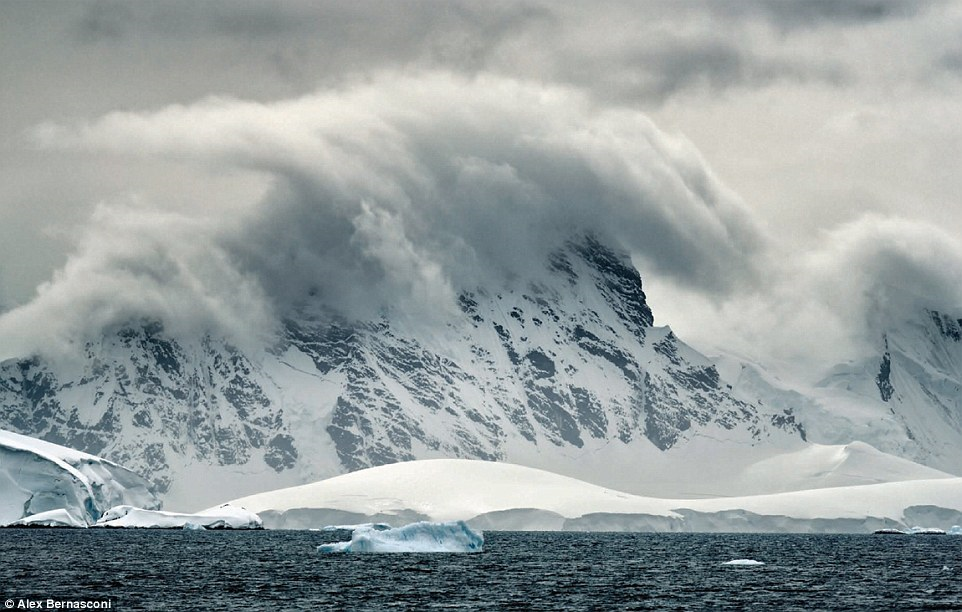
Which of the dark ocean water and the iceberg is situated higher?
the iceberg

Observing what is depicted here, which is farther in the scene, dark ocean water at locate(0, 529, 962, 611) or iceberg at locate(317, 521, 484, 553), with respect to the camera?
iceberg at locate(317, 521, 484, 553)

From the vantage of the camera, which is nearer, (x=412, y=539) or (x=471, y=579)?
(x=471, y=579)

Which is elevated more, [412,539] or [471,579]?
[412,539]

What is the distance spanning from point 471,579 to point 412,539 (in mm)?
37047

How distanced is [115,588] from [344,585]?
1391cm

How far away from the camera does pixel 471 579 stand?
3844 inches

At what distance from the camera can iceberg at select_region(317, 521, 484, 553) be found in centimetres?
13288

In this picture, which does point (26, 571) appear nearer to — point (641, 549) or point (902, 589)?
point (902, 589)

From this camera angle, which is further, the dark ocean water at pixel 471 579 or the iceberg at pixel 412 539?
the iceberg at pixel 412 539

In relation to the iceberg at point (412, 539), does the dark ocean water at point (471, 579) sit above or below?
below

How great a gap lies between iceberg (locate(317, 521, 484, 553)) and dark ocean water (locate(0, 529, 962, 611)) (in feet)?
7.19

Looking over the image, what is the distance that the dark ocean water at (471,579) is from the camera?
79.2 metres

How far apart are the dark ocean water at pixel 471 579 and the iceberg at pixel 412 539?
2.19 meters

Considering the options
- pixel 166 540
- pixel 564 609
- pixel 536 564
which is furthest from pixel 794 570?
pixel 166 540
